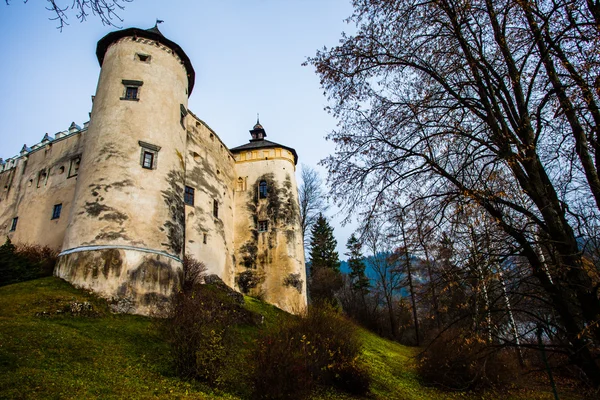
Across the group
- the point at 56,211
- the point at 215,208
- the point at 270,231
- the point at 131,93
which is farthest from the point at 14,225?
the point at 270,231

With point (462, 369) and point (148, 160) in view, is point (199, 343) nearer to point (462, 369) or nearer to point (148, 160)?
point (148, 160)

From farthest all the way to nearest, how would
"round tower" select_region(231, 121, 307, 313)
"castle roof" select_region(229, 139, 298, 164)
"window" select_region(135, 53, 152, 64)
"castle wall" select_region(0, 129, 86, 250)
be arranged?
1. "castle roof" select_region(229, 139, 298, 164)
2. "round tower" select_region(231, 121, 307, 313)
3. "castle wall" select_region(0, 129, 86, 250)
4. "window" select_region(135, 53, 152, 64)

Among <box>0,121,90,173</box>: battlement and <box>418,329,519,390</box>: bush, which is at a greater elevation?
<box>0,121,90,173</box>: battlement

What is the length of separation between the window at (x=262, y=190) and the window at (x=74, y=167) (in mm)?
11875

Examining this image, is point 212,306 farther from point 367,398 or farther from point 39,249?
point 39,249

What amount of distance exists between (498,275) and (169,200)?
44.5ft

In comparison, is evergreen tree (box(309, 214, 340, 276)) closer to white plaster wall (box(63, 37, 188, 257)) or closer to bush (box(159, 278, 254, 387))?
white plaster wall (box(63, 37, 188, 257))

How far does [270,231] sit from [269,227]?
1.05ft

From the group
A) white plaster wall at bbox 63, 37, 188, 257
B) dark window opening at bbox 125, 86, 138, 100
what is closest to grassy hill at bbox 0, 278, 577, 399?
white plaster wall at bbox 63, 37, 188, 257

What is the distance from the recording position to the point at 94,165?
15.4 m

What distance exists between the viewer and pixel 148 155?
1650 cm

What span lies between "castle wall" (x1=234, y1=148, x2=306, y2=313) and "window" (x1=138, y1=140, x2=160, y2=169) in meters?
11.5

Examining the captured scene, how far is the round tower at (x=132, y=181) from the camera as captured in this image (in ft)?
44.9

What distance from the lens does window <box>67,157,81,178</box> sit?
2127 centimetres
